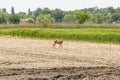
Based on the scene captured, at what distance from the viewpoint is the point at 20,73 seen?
50.1ft

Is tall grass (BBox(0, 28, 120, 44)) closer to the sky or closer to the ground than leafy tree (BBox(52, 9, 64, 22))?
closer to the sky

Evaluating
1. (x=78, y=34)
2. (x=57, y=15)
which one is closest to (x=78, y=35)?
(x=78, y=34)

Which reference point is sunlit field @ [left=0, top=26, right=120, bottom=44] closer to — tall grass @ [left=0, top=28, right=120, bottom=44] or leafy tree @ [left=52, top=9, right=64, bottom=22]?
tall grass @ [left=0, top=28, right=120, bottom=44]

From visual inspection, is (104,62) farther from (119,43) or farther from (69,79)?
(119,43)

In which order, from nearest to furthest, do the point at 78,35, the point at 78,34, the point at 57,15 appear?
the point at 78,35 < the point at 78,34 < the point at 57,15

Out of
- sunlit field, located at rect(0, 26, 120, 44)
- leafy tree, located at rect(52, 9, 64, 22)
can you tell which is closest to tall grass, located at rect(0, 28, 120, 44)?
sunlit field, located at rect(0, 26, 120, 44)

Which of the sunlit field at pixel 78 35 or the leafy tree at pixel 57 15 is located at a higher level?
the sunlit field at pixel 78 35

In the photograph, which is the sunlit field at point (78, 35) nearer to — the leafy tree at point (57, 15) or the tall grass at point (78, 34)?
the tall grass at point (78, 34)

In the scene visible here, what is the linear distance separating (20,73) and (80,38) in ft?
88.3

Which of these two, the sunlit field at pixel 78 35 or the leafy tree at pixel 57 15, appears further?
the leafy tree at pixel 57 15

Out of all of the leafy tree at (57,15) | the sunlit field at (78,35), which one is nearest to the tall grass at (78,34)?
the sunlit field at (78,35)

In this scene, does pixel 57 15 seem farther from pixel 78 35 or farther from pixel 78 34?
pixel 78 35

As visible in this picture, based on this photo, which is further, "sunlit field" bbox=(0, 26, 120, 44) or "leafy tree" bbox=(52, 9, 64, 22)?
"leafy tree" bbox=(52, 9, 64, 22)

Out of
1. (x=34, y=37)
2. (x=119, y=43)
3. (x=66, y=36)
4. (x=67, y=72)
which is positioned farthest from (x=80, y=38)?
(x=67, y=72)
